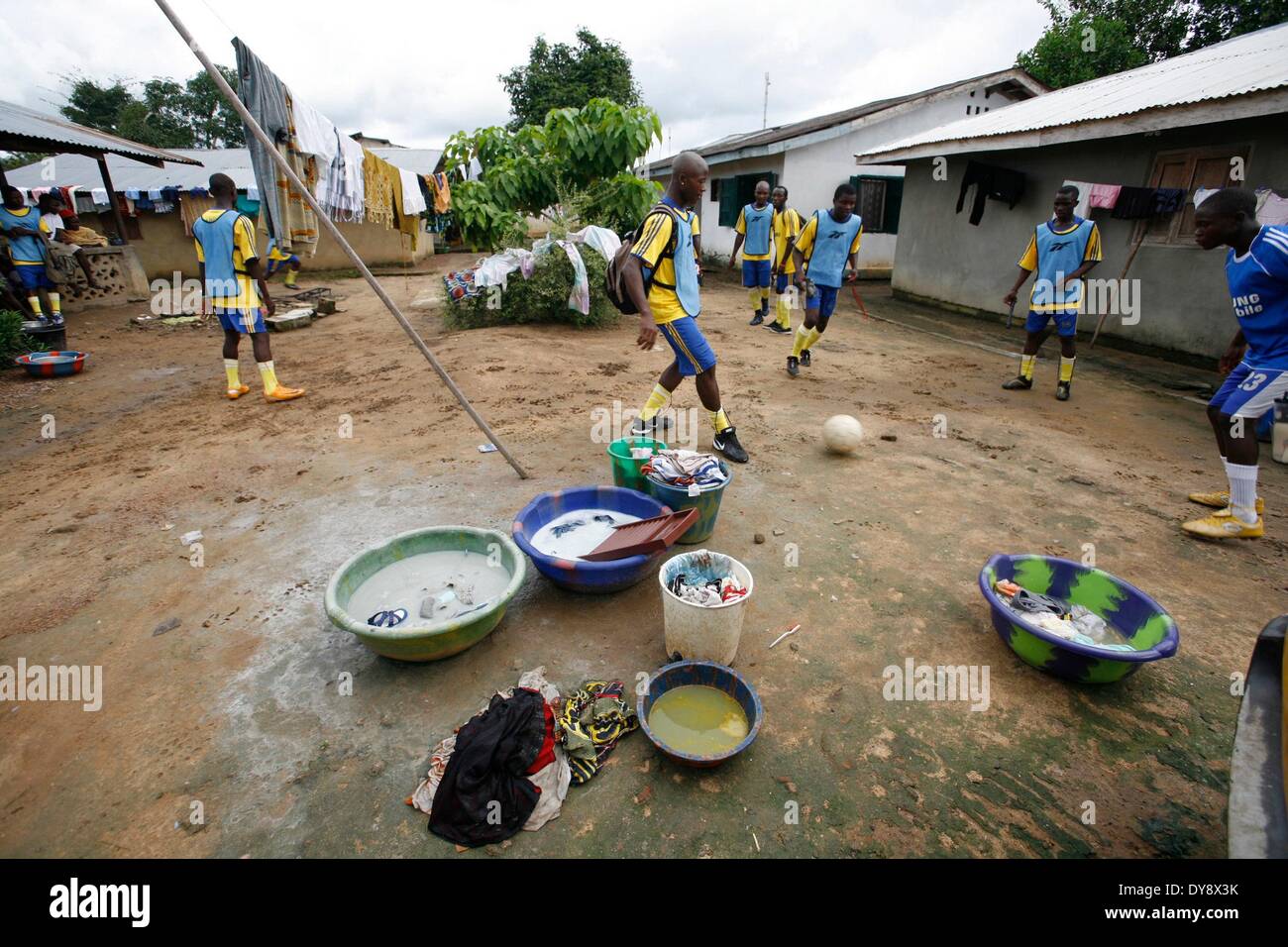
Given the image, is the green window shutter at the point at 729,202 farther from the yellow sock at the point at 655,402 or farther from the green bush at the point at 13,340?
the green bush at the point at 13,340

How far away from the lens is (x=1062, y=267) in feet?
19.4

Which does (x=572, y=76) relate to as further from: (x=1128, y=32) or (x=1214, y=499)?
(x=1214, y=499)

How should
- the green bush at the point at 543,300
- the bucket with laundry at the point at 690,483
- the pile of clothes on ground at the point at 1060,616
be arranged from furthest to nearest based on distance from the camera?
the green bush at the point at 543,300 → the bucket with laundry at the point at 690,483 → the pile of clothes on ground at the point at 1060,616

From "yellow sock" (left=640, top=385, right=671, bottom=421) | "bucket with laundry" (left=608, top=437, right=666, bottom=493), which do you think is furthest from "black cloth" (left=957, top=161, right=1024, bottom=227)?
"bucket with laundry" (left=608, top=437, right=666, bottom=493)

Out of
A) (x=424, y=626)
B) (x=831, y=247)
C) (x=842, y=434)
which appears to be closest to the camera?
(x=424, y=626)

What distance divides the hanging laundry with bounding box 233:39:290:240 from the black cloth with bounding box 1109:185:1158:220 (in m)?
9.90

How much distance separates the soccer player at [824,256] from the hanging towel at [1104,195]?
4.08m

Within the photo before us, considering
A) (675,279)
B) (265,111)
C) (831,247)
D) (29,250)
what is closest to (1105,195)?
(831,247)

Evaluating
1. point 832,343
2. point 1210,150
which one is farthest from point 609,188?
point 1210,150

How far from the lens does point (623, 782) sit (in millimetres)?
2170

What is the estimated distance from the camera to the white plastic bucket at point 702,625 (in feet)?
8.18

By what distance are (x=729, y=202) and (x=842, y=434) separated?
1420 centimetres

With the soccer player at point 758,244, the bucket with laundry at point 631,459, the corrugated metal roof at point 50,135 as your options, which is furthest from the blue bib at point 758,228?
the corrugated metal roof at point 50,135
